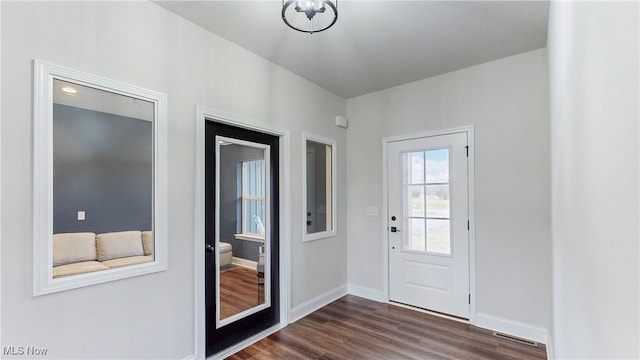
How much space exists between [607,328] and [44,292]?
2.45m

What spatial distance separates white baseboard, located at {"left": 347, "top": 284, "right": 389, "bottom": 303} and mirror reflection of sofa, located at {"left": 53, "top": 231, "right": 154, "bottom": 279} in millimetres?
2785

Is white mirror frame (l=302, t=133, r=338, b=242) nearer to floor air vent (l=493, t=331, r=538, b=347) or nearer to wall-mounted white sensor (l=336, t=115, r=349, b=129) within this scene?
wall-mounted white sensor (l=336, t=115, r=349, b=129)

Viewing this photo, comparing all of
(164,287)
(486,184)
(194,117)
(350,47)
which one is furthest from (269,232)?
(486,184)

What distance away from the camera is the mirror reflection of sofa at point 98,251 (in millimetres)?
1812

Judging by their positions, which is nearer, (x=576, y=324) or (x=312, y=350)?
(x=576, y=324)

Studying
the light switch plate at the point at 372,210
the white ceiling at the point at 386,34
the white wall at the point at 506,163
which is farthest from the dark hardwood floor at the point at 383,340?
the white ceiling at the point at 386,34

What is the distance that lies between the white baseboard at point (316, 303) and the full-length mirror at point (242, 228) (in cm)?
43

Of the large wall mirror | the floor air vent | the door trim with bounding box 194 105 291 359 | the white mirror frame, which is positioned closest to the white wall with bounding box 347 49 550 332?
the floor air vent

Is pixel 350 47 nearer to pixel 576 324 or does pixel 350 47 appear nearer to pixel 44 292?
pixel 576 324

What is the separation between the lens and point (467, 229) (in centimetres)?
331

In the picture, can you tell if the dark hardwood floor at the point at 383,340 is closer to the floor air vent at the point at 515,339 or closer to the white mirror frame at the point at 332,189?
the floor air vent at the point at 515,339

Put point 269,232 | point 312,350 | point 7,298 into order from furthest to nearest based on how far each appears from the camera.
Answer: point 269,232, point 312,350, point 7,298

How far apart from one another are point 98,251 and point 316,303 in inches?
96.7

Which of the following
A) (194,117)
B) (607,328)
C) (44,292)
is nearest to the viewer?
(607,328)
